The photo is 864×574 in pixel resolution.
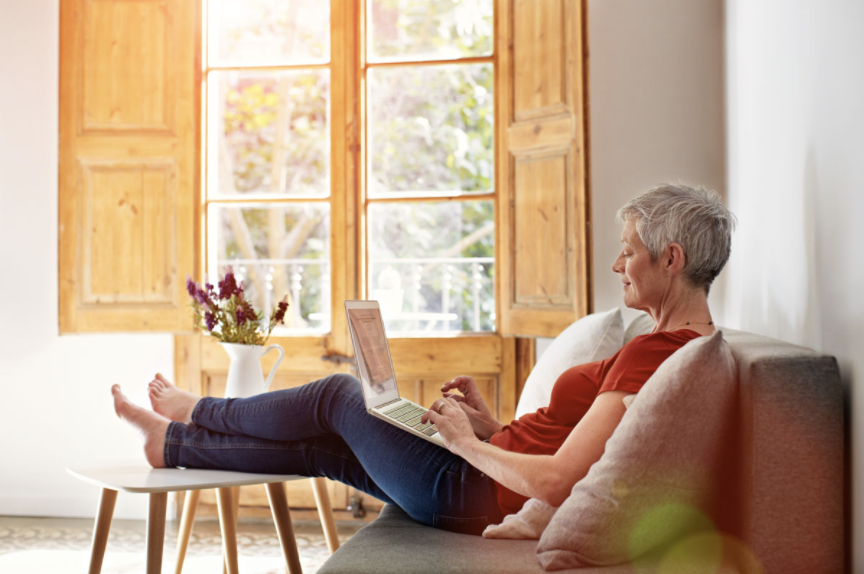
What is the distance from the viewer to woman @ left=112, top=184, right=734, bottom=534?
1248 millimetres

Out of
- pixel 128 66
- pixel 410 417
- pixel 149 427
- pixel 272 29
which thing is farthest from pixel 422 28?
pixel 410 417

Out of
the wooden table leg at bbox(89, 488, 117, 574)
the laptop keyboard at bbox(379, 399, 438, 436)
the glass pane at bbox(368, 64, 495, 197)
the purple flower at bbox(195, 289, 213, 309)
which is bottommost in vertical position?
the wooden table leg at bbox(89, 488, 117, 574)

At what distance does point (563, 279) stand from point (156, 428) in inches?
Answer: 63.0

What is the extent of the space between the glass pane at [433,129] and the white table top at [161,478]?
5.28m

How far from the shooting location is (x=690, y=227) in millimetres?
1376

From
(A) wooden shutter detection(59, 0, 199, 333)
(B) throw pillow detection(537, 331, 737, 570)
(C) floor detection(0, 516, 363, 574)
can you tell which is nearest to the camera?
(B) throw pillow detection(537, 331, 737, 570)

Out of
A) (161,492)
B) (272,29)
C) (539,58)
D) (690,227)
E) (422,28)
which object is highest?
(272,29)

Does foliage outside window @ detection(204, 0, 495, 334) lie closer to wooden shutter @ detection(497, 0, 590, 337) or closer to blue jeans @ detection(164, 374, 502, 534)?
wooden shutter @ detection(497, 0, 590, 337)

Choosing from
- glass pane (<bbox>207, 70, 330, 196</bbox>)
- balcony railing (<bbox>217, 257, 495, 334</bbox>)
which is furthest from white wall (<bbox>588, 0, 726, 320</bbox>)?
glass pane (<bbox>207, 70, 330, 196</bbox>)

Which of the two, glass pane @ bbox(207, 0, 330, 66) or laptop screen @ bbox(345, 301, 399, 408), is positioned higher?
glass pane @ bbox(207, 0, 330, 66)

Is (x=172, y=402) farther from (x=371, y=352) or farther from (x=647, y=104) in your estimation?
(x=647, y=104)

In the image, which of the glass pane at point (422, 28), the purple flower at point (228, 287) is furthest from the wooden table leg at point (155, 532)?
the glass pane at point (422, 28)

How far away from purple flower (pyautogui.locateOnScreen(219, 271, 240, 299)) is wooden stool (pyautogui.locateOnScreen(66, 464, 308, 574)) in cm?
56

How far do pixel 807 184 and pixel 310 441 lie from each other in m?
1.32
